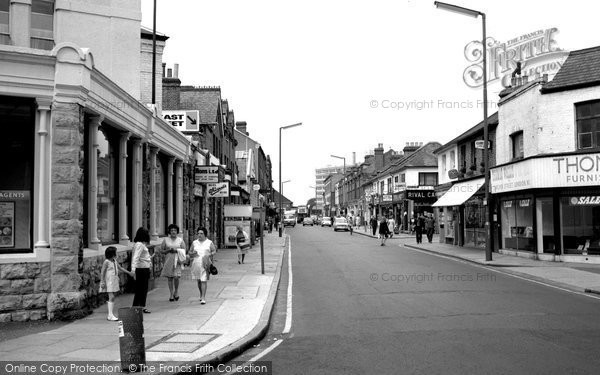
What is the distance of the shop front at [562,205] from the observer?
67.2 feet

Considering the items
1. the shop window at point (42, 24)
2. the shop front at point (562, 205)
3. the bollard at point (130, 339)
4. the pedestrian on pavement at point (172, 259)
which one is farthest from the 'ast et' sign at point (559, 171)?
the bollard at point (130, 339)

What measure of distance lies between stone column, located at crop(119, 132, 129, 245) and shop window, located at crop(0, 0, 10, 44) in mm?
3257

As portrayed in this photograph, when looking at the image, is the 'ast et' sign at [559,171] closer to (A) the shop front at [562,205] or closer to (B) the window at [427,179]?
(A) the shop front at [562,205]

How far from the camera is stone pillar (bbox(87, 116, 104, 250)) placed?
37.8ft

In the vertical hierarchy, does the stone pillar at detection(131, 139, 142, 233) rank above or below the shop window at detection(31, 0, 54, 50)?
below

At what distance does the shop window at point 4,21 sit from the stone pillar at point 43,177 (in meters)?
2.37

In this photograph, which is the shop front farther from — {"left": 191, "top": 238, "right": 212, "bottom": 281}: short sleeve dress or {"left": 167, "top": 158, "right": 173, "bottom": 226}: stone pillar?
{"left": 191, "top": 238, "right": 212, "bottom": 281}: short sleeve dress

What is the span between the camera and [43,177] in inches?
402

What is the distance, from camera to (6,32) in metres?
11.5

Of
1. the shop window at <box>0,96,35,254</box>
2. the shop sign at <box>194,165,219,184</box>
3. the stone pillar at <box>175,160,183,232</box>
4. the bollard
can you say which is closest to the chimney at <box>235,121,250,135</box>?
the shop sign at <box>194,165,219,184</box>

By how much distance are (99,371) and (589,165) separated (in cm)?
1901

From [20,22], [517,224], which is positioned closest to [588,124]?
[517,224]

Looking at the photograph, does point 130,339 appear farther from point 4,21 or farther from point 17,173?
point 4,21

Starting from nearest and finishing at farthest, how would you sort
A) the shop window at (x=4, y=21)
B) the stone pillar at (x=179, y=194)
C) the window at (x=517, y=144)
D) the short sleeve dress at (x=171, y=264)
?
the shop window at (x=4, y=21) < the short sleeve dress at (x=171, y=264) < the stone pillar at (x=179, y=194) < the window at (x=517, y=144)
